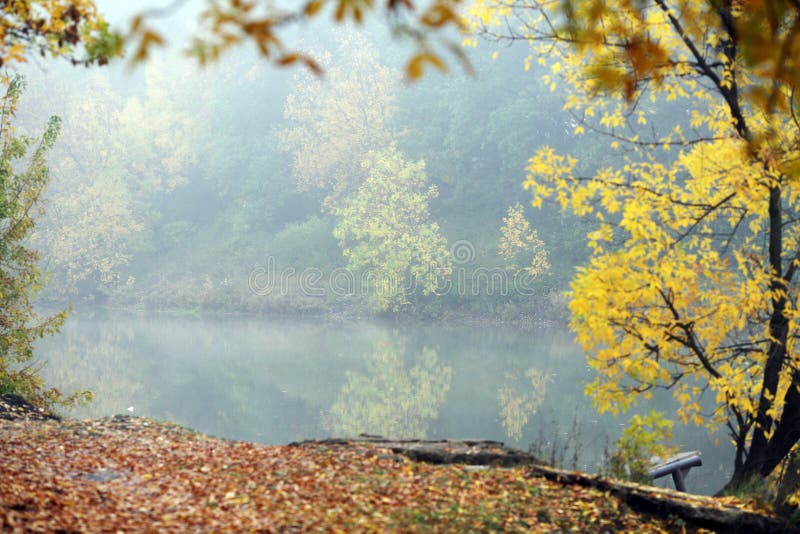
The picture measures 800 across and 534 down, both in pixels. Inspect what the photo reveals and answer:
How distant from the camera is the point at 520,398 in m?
17.0

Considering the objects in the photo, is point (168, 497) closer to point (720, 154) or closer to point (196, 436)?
point (196, 436)

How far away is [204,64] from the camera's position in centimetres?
275

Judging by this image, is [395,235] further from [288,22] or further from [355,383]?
[288,22]

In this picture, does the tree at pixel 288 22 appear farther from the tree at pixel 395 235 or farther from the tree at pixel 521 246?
the tree at pixel 521 246

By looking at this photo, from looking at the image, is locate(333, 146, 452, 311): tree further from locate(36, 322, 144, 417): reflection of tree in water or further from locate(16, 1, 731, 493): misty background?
locate(36, 322, 144, 417): reflection of tree in water

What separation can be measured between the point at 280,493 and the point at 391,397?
39.8 feet

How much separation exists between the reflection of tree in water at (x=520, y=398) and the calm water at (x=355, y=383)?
26 mm

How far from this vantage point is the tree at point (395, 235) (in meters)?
31.6

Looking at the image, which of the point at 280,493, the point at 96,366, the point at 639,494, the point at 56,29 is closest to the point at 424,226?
the point at 96,366

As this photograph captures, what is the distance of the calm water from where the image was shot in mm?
14352

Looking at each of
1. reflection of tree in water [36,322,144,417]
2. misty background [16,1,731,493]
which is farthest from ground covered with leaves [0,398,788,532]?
reflection of tree in water [36,322,144,417]

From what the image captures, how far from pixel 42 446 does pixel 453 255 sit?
94.8 ft

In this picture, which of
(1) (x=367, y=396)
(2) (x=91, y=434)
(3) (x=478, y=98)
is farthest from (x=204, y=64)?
(3) (x=478, y=98)

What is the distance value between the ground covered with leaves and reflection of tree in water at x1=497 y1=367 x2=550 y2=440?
7775 mm
